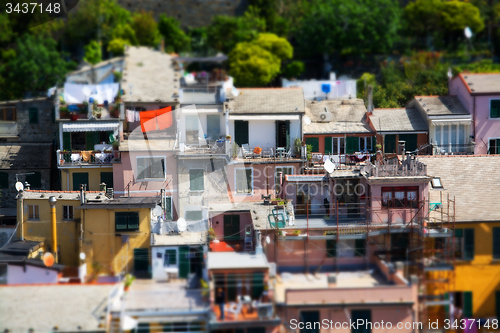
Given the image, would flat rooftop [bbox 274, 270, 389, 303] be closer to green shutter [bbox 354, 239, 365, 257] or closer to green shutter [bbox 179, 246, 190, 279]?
green shutter [bbox 354, 239, 365, 257]

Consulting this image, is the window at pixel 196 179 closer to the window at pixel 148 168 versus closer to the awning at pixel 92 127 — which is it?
the window at pixel 148 168

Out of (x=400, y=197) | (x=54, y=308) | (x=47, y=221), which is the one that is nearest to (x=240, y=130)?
(x=400, y=197)

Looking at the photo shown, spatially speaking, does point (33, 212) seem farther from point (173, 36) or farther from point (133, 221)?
point (173, 36)

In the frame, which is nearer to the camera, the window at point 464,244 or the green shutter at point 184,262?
the green shutter at point 184,262

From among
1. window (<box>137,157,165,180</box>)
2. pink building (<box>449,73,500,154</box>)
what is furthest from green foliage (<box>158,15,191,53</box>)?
pink building (<box>449,73,500,154</box>)

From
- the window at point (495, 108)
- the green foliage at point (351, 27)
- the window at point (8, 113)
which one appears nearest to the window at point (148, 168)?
the window at point (8, 113)

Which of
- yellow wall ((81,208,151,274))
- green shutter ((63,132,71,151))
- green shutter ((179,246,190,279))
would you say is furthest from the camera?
green shutter ((63,132,71,151))
